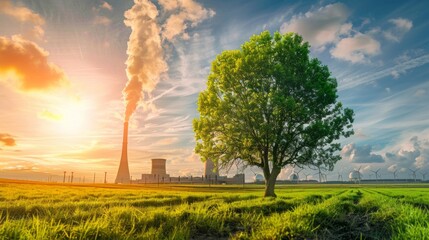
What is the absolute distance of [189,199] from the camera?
27.5m

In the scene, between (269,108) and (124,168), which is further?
(124,168)

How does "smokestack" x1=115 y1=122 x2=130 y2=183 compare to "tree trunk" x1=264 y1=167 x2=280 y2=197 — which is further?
"smokestack" x1=115 y1=122 x2=130 y2=183

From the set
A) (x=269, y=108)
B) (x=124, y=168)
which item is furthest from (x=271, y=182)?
(x=124, y=168)

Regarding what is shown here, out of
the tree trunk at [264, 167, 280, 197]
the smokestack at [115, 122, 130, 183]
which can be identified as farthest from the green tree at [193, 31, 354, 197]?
the smokestack at [115, 122, 130, 183]

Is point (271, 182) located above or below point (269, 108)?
below

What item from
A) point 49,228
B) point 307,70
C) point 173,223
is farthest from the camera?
point 307,70

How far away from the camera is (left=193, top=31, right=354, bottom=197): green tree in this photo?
108ft

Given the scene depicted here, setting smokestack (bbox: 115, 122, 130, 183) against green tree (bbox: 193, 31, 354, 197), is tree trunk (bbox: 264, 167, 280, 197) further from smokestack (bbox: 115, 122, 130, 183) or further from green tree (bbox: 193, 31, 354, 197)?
smokestack (bbox: 115, 122, 130, 183)

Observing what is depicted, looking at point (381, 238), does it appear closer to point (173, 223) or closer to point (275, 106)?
point (173, 223)

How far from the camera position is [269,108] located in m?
32.8

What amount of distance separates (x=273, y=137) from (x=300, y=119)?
3.63 meters

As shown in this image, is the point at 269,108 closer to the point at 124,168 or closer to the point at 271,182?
the point at 271,182

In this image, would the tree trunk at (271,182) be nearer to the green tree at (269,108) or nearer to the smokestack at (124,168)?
the green tree at (269,108)

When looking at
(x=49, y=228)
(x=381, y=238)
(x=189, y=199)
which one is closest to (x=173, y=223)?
(x=49, y=228)
